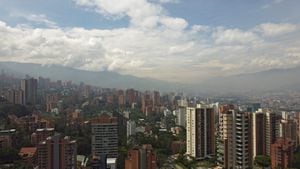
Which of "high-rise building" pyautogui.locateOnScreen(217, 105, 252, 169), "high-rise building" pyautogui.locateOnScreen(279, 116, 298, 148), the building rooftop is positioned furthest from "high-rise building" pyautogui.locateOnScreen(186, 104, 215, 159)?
the building rooftop

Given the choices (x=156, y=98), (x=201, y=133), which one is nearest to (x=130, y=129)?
(x=201, y=133)

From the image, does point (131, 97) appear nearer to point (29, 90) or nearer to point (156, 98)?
point (156, 98)

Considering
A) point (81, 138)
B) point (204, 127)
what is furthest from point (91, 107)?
point (204, 127)

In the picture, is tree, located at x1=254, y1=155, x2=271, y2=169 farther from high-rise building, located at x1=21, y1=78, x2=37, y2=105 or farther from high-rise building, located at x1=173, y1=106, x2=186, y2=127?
high-rise building, located at x1=21, y1=78, x2=37, y2=105

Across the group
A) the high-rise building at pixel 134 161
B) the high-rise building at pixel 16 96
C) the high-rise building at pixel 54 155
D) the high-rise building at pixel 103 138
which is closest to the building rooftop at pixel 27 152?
the high-rise building at pixel 54 155

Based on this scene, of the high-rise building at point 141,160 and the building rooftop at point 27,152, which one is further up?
the high-rise building at point 141,160

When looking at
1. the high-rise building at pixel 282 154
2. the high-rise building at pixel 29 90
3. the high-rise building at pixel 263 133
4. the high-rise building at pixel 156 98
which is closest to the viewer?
the high-rise building at pixel 282 154

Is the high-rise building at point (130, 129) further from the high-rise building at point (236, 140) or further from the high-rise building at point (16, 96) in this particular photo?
the high-rise building at point (16, 96)
